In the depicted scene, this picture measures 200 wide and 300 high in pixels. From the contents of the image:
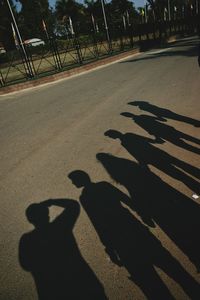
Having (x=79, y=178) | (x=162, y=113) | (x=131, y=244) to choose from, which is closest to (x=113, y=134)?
(x=162, y=113)

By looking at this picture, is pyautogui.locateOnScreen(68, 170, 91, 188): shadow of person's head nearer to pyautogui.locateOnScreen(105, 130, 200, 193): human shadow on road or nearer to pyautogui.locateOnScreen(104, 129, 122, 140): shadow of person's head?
pyautogui.locateOnScreen(105, 130, 200, 193): human shadow on road

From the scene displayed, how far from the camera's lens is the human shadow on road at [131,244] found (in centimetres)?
245

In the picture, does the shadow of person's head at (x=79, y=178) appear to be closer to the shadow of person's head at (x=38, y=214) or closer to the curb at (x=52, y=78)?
the shadow of person's head at (x=38, y=214)

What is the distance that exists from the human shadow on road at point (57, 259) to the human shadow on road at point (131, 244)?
0.29 metres

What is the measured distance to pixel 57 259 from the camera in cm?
289

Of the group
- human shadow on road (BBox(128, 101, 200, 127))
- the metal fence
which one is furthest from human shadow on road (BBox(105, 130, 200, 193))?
the metal fence

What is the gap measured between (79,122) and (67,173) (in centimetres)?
290

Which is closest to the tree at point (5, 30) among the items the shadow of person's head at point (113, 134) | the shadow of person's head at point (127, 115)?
the shadow of person's head at point (127, 115)

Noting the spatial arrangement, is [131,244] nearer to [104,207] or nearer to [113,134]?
[104,207]

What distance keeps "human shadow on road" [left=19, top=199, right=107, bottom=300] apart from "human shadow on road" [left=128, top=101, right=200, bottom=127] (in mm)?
3619

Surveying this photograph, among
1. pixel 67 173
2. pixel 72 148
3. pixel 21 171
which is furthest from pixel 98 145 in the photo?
pixel 21 171

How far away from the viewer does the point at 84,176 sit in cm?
450

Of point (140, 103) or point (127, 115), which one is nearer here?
point (127, 115)

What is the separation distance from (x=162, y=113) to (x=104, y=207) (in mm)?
4048
